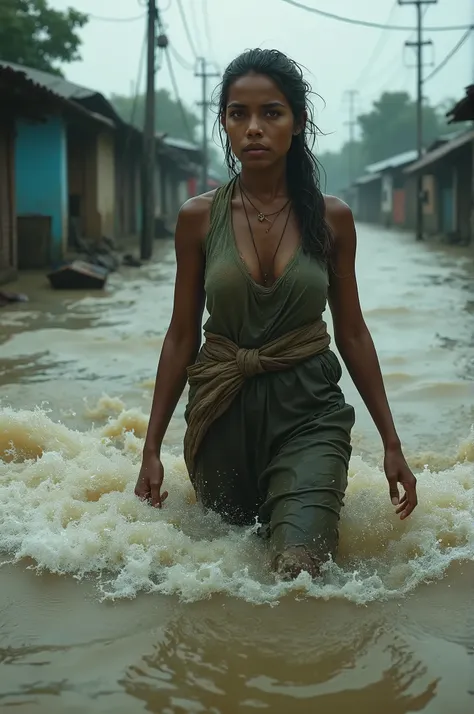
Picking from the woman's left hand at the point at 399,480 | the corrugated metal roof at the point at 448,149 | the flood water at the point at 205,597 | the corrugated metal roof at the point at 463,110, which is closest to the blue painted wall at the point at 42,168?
the corrugated metal roof at the point at 463,110

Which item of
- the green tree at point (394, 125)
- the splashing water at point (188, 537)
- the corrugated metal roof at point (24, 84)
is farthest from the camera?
the green tree at point (394, 125)

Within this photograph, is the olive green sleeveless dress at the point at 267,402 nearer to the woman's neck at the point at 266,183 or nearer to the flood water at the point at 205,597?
the woman's neck at the point at 266,183

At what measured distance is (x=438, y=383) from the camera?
22.2ft

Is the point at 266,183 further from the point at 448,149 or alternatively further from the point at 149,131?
the point at 448,149

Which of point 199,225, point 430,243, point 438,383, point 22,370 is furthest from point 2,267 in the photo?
point 430,243

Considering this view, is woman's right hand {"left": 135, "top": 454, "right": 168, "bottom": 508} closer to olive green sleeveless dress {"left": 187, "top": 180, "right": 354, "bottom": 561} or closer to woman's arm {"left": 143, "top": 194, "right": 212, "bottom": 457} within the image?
woman's arm {"left": 143, "top": 194, "right": 212, "bottom": 457}

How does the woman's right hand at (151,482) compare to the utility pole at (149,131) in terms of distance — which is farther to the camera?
the utility pole at (149,131)

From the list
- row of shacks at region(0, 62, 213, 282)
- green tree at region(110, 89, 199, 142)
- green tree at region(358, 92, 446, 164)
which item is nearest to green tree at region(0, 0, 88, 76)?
row of shacks at region(0, 62, 213, 282)

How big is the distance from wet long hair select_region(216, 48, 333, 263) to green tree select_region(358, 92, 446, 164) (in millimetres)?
72131

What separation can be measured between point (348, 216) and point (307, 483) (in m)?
0.93

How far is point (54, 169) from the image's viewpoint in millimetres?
18891

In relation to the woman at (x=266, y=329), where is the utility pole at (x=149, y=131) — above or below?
above

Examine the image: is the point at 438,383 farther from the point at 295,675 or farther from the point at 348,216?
the point at 295,675

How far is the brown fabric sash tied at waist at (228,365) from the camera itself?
313cm
